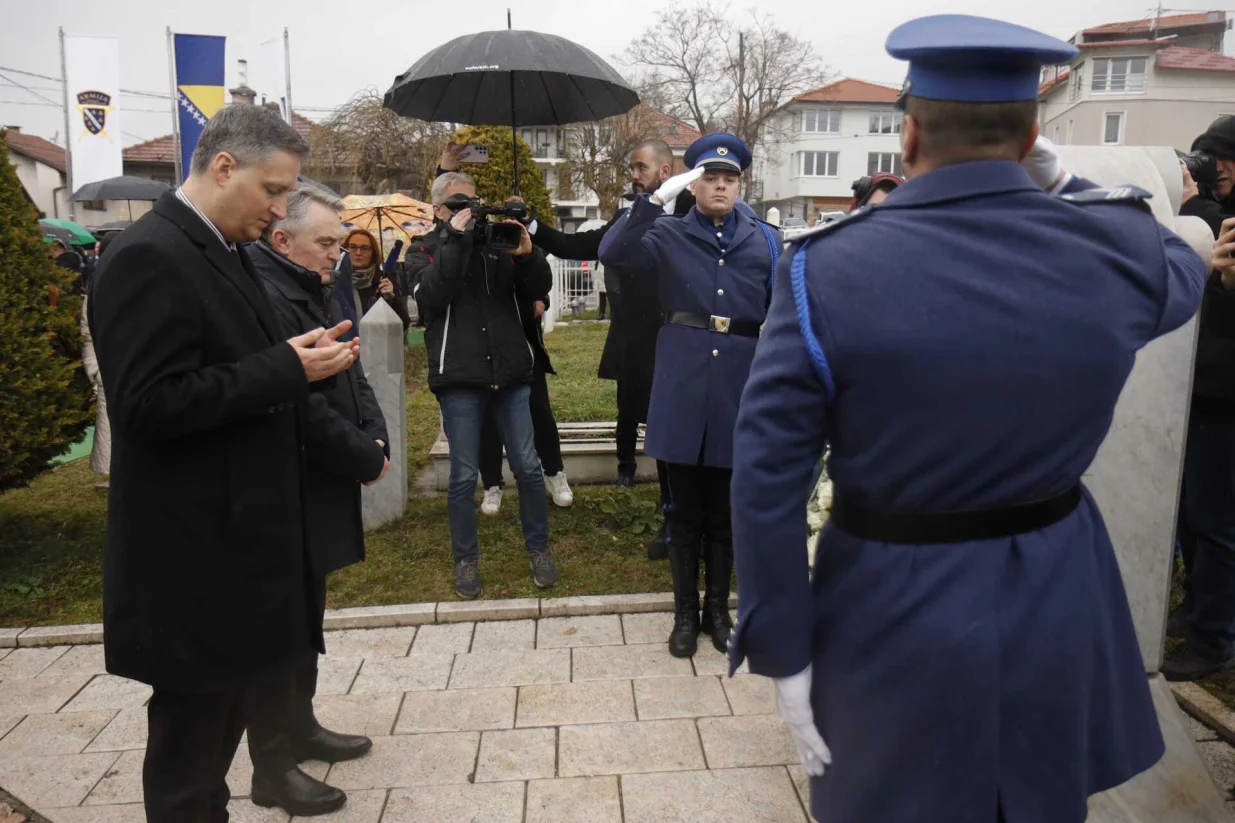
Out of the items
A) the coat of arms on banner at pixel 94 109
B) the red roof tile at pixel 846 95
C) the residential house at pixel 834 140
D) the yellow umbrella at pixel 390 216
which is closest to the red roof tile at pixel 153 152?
the coat of arms on banner at pixel 94 109

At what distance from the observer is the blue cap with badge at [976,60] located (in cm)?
147

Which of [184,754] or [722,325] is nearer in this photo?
[184,754]

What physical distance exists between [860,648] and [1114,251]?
2.67ft

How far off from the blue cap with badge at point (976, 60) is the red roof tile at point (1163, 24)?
191ft

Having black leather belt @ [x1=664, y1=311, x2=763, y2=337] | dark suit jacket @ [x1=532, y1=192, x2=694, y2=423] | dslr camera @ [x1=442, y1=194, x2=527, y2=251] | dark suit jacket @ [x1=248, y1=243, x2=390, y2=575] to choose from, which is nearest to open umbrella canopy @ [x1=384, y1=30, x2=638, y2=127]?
dslr camera @ [x1=442, y1=194, x2=527, y2=251]

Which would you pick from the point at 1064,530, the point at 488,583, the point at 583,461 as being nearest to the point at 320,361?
the point at 1064,530

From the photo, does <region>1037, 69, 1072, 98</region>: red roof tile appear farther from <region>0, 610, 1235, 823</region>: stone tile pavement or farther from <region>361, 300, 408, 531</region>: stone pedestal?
<region>361, 300, 408, 531</region>: stone pedestal

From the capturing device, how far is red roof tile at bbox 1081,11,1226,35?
1972 inches

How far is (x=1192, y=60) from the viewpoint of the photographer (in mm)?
49375

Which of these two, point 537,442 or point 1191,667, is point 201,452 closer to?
point 1191,667

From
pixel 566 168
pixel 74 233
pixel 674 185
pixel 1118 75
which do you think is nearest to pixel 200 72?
pixel 74 233

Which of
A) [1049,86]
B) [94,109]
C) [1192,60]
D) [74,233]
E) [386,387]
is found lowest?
[386,387]

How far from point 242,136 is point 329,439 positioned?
0.96 m

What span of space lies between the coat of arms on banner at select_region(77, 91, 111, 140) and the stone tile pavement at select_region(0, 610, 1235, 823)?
47.6 ft
